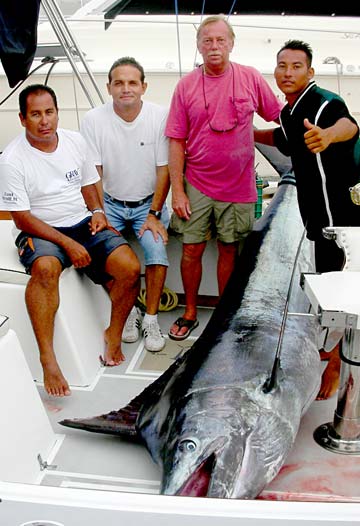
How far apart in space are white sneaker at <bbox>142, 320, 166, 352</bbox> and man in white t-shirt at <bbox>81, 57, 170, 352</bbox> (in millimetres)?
48

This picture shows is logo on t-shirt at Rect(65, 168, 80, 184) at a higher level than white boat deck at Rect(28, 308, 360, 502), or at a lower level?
higher

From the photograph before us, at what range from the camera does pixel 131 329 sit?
3055 millimetres

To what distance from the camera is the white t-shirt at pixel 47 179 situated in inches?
107

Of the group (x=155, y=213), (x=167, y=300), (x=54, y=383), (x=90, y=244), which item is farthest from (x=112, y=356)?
(x=155, y=213)

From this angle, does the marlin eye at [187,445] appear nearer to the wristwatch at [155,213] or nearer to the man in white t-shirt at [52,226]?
the man in white t-shirt at [52,226]

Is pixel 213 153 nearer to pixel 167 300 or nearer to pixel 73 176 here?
pixel 73 176

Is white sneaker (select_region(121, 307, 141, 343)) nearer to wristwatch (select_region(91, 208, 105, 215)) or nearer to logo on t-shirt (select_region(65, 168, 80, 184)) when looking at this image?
wristwatch (select_region(91, 208, 105, 215))

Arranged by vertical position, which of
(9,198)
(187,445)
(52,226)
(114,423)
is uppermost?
(9,198)

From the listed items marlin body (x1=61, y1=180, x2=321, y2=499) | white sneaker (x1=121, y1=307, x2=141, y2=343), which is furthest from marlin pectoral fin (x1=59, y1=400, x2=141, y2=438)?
white sneaker (x1=121, y1=307, x2=141, y2=343)

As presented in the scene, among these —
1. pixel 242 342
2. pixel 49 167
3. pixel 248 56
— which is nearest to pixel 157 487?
pixel 242 342

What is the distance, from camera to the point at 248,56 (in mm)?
5902

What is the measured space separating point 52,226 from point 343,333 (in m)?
1.52

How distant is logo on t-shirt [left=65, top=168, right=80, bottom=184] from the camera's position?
288 centimetres

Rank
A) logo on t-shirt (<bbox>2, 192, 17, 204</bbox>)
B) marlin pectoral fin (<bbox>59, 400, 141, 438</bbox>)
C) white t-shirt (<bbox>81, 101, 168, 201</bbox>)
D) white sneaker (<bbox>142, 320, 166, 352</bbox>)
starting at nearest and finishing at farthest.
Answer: marlin pectoral fin (<bbox>59, 400, 141, 438</bbox>), logo on t-shirt (<bbox>2, 192, 17, 204</bbox>), white sneaker (<bbox>142, 320, 166, 352</bbox>), white t-shirt (<bbox>81, 101, 168, 201</bbox>)
